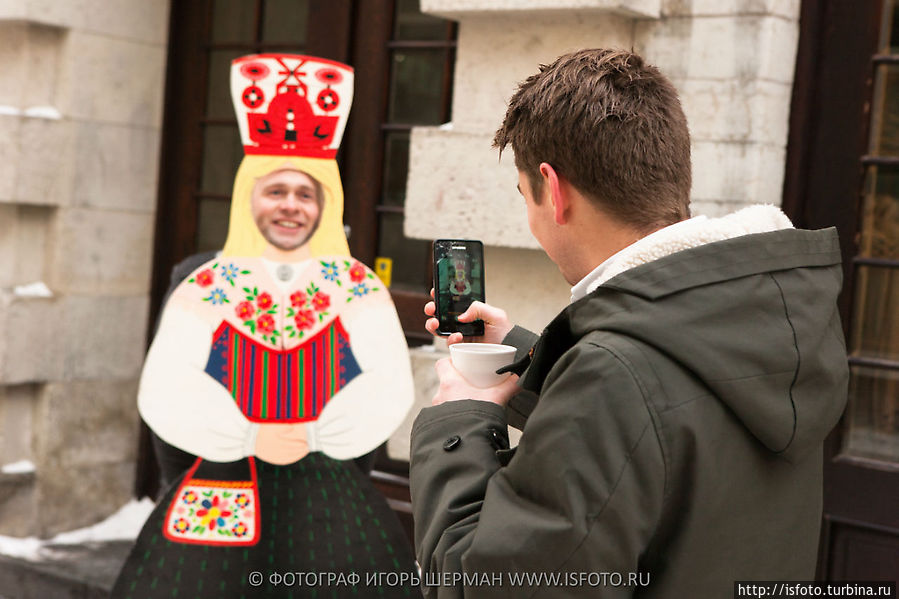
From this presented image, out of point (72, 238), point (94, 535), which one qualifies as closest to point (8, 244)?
point (72, 238)

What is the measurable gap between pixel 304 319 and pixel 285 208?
0.31 m

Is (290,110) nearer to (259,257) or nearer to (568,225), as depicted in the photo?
(259,257)

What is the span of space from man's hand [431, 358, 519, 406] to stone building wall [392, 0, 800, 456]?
1529 millimetres

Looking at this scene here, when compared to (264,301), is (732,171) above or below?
above

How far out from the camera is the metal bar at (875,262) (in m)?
3.09

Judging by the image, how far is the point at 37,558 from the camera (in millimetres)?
4199

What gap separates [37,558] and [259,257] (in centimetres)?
200

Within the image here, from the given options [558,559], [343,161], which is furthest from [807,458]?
[343,161]

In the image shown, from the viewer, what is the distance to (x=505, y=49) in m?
3.30

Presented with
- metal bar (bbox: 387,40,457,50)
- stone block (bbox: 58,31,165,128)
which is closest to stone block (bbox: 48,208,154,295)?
stone block (bbox: 58,31,165,128)

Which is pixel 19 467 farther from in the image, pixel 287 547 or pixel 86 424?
pixel 287 547

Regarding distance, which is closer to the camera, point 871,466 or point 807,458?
point 807,458

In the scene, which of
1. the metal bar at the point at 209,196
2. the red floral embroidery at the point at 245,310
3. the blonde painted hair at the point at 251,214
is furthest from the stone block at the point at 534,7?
the metal bar at the point at 209,196

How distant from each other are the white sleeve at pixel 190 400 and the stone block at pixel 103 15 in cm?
194
